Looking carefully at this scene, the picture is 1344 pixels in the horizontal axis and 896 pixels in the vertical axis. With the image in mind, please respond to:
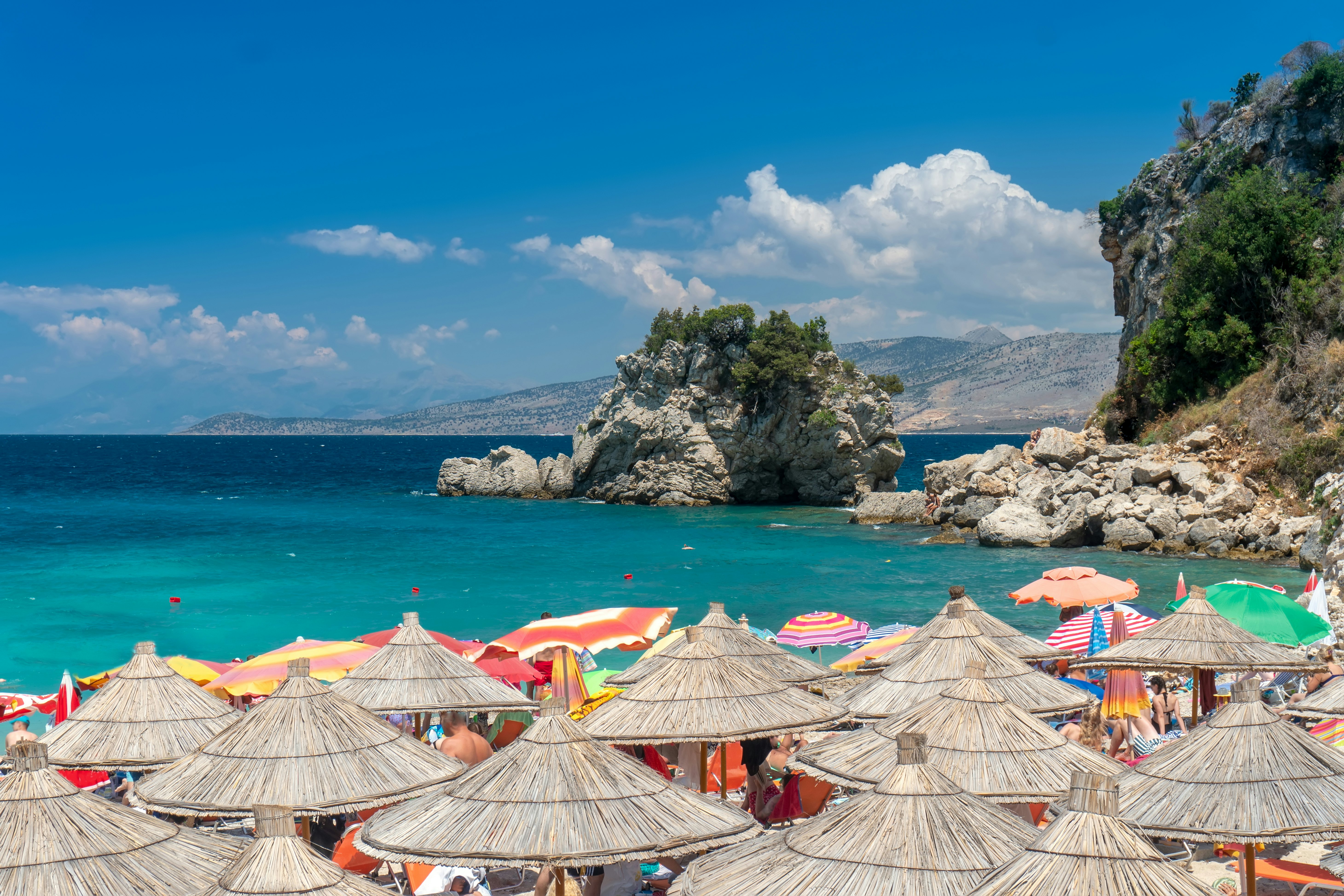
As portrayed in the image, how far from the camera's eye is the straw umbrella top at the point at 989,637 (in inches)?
407

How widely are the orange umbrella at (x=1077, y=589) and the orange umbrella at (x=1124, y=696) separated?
4863 millimetres

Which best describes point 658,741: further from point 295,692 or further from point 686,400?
point 686,400

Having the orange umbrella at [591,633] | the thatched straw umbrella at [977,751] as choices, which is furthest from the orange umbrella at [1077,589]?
the thatched straw umbrella at [977,751]

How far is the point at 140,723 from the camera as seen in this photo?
30.1 feet

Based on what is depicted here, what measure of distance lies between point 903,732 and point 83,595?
31152 mm

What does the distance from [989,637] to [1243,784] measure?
437 cm

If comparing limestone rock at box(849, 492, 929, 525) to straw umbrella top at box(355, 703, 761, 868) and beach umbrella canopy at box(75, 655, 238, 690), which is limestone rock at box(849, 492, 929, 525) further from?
straw umbrella top at box(355, 703, 761, 868)

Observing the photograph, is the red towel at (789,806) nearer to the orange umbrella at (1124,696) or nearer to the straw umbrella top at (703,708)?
the straw umbrella top at (703,708)

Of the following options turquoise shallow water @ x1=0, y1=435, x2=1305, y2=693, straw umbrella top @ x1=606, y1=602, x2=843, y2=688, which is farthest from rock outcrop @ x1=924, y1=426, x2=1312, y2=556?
straw umbrella top @ x1=606, y1=602, x2=843, y2=688

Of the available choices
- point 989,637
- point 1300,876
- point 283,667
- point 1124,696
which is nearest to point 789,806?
point 989,637

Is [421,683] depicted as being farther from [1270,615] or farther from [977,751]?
[1270,615]

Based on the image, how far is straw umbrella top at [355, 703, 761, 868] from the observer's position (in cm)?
572

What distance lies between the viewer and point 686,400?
54875 millimetres

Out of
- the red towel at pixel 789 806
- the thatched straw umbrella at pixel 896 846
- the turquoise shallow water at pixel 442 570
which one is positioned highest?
the thatched straw umbrella at pixel 896 846
